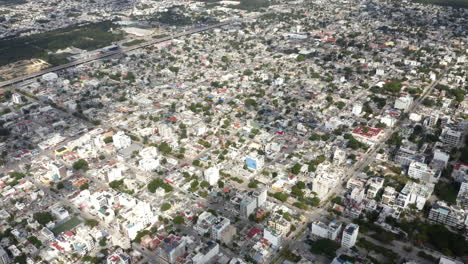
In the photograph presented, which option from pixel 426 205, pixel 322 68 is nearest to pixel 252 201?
pixel 426 205

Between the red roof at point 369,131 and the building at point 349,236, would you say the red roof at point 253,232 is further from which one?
the red roof at point 369,131

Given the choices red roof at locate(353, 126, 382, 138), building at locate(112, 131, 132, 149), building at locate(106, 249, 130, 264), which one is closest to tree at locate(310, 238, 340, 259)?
building at locate(106, 249, 130, 264)

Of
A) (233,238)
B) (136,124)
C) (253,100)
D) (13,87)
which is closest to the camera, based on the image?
(233,238)

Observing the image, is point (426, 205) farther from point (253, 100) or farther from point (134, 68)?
point (134, 68)

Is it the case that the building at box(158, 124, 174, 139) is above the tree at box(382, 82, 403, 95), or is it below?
below

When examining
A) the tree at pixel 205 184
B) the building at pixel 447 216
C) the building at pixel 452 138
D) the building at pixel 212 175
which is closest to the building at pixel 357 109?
the building at pixel 452 138

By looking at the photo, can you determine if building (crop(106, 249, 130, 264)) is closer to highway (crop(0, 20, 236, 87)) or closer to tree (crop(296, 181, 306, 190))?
tree (crop(296, 181, 306, 190))
